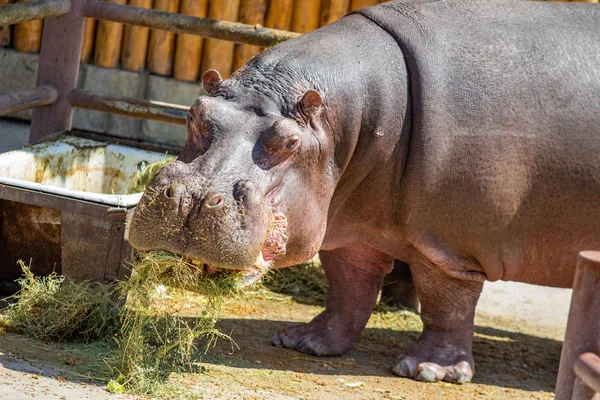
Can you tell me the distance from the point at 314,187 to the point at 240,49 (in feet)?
9.65

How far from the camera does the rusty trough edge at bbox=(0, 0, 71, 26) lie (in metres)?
5.63

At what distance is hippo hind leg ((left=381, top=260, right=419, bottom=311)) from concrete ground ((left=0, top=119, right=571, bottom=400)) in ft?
1.64

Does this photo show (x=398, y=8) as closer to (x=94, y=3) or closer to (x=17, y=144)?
(x=94, y=3)

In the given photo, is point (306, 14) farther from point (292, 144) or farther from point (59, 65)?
point (292, 144)

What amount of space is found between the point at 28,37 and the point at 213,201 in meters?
3.75

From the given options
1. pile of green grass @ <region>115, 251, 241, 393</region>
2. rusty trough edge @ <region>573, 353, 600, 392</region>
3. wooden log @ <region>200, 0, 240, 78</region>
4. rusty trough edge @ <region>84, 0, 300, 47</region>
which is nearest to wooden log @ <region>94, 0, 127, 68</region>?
wooden log @ <region>200, 0, 240, 78</region>

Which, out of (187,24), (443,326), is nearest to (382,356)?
(443,326)

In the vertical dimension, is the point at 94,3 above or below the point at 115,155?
above

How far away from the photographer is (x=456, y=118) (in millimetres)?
4879

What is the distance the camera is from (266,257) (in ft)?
14.4

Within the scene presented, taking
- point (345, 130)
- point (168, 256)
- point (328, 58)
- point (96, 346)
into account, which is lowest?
point (96, 346)

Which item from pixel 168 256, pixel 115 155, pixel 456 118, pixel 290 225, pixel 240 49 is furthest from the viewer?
pixel 240 49

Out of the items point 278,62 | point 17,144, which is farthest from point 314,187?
point 17,144

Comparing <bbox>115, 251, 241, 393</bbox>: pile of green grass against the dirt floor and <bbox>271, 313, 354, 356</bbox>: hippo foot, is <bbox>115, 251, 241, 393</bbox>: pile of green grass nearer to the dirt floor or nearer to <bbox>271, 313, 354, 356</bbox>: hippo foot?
the dirt floor
